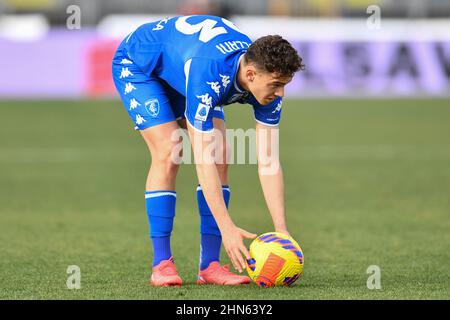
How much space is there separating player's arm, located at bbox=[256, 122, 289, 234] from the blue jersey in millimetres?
90

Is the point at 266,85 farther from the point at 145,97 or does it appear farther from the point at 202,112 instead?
the point at 145,97

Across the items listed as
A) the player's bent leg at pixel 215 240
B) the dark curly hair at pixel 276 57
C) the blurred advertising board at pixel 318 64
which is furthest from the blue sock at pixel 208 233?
the blurred advertising board at pixel 318 64

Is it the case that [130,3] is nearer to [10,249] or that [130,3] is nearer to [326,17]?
[326,17]

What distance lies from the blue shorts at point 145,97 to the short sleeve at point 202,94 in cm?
55

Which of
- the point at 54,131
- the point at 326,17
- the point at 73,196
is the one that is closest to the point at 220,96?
the point at 73,196

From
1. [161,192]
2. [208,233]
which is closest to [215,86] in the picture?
[161,192]

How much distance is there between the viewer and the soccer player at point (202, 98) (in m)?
6.07

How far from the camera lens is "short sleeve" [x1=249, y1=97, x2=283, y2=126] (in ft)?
21.4

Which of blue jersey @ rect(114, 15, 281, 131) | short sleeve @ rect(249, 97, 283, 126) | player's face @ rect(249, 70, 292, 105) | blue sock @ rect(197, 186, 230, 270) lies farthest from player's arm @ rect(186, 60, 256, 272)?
blue sock @ rect(197, 186, 230, 270)

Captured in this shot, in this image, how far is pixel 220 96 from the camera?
624 centimetres

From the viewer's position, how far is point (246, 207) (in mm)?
10750

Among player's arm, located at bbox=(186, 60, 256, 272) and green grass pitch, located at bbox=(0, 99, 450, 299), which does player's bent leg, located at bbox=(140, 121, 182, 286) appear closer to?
green grass pitch, located at bbox=(0, 99, 450, 299)

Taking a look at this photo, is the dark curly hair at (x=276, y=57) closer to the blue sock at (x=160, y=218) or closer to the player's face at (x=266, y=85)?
the player's face at (x=266, y=85)
